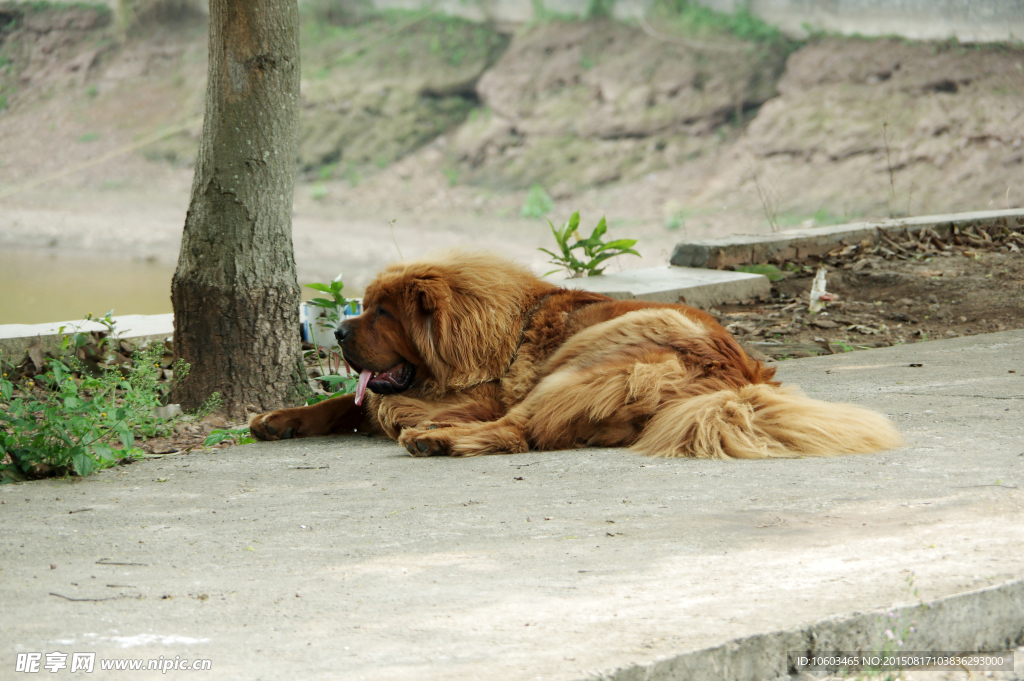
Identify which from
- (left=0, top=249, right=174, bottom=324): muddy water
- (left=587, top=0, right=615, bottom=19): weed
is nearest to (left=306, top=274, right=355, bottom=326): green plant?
(left=0, top=249, right=174, bottom=324): muddy water

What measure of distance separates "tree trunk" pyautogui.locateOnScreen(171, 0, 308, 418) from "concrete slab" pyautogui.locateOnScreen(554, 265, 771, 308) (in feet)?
7.62

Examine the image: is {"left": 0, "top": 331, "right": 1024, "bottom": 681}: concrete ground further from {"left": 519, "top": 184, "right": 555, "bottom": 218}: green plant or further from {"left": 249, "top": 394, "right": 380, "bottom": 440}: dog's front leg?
{"left": 519, "top": 184, "right": 555, "bottom": 218}: green plant

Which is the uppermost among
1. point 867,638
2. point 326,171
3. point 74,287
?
point 326,171

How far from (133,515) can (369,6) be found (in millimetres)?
27875

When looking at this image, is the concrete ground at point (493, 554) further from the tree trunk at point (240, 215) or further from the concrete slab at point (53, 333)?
the concrete slab at point (53, 333)

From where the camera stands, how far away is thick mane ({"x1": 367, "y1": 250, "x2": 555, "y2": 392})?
4133mm

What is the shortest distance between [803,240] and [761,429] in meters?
4.93

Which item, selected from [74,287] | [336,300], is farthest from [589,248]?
[74,287]

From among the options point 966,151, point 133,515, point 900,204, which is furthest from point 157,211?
point 133,515

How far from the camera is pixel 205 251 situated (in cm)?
479

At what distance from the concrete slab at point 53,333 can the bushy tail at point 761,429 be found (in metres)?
3.56

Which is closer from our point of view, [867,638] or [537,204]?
[867,638]

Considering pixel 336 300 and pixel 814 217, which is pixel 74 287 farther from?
pixel 814 217

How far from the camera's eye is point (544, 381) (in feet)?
13.2
